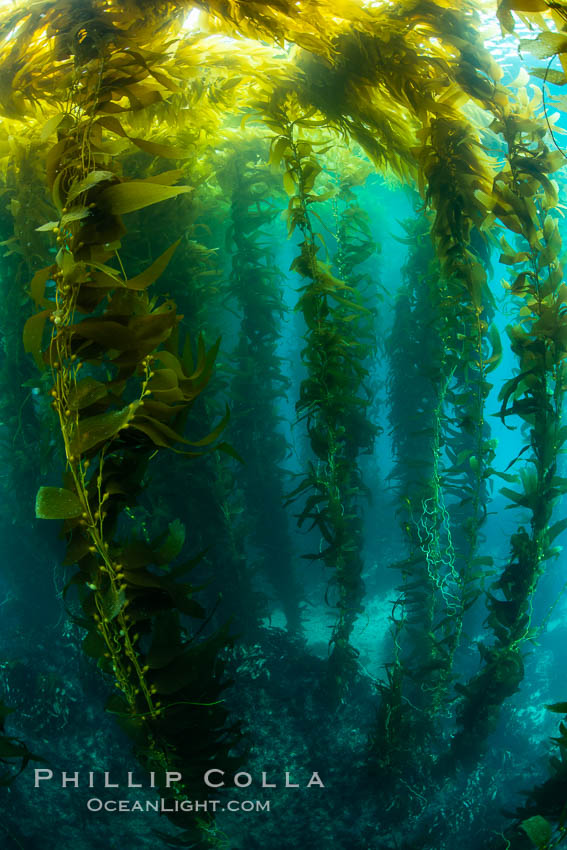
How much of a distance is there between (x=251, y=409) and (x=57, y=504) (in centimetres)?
348

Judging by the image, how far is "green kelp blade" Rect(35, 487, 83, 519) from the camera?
4.44 ft

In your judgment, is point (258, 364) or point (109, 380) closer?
point (109, 380)

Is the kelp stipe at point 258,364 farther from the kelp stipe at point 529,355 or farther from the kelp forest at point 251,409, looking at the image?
the kelp stipe at point 529,355

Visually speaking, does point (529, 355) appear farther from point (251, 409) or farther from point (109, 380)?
point (251, 409)

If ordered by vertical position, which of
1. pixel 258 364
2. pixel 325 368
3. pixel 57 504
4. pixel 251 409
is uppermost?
pixel 258 364

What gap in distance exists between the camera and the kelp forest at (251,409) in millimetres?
1566

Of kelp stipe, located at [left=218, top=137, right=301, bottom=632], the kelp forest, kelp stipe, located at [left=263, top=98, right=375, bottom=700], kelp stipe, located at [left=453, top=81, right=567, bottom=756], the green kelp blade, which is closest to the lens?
the green kelp blade

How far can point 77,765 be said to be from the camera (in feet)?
13.2

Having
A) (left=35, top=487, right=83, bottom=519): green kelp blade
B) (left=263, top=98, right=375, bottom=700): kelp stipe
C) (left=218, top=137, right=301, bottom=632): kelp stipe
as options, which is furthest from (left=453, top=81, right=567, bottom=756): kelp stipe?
Result: (left=35, top=487, right=83, bottom=519): green kelp blade

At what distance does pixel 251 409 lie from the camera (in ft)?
15.9

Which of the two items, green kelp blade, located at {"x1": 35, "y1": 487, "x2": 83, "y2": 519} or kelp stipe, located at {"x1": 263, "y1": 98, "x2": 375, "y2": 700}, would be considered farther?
kelp stipe, located at {"x1": 263, "y1": 98, "x2": 375, "y2": 700}

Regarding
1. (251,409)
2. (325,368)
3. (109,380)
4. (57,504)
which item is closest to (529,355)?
(325,368)

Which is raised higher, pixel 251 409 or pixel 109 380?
pixel 251 409

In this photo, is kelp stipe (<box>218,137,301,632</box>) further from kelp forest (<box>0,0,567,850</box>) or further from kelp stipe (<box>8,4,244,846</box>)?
kelp stipe (<box>8,4,244,846</box>)
